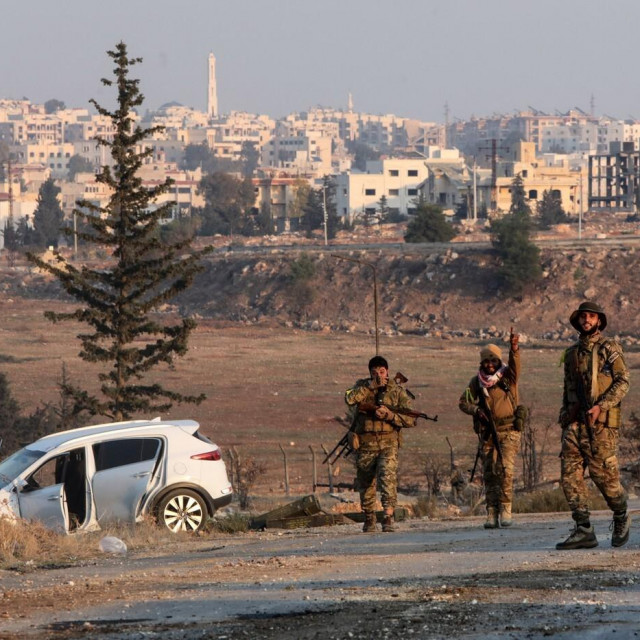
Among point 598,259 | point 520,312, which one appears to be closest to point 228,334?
point 520,312

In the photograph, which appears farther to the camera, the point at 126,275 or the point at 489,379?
the point at 126,275

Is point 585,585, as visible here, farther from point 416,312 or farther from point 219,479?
point 416,312

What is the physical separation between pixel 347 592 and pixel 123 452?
20.5 ft

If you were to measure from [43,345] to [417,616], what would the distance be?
60822mm

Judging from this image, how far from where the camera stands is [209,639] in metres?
7.19

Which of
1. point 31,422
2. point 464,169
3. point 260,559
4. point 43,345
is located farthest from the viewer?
point 464,169

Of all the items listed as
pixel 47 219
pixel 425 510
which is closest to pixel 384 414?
pixel 425 510

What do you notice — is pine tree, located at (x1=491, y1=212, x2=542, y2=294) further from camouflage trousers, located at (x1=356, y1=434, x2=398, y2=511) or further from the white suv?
camouflage trousers, located at (x1=356, y1=434, x2=398, y2=511)

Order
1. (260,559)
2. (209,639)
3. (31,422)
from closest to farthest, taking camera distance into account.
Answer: (209,639) → (260,559) → (31,422)

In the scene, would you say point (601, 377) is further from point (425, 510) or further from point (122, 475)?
point (425, 510)

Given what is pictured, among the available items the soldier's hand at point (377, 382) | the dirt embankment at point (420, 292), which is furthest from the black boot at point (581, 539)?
the dirt embankment at point (420, 292)

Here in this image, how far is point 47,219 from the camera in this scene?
12738 cm

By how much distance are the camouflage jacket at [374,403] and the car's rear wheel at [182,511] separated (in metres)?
2.76

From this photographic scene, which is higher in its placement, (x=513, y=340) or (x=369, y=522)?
(x=513, y=340)
